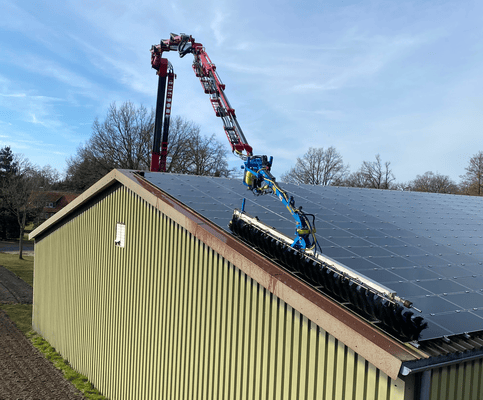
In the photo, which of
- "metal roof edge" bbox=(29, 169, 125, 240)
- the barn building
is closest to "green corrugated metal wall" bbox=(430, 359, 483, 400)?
the barn building

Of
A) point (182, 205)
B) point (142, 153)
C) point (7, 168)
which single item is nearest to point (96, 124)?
point (142, 153)

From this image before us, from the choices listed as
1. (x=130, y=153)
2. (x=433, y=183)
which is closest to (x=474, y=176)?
(x=433, y=183)

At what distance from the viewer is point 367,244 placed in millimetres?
8164

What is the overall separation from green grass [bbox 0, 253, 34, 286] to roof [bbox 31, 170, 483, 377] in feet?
43.2

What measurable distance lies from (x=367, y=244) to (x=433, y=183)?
65564 millimetres

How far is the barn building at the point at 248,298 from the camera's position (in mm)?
5160

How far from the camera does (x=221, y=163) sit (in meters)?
43.2

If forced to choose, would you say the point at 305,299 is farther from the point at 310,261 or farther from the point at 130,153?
the point at 130,153

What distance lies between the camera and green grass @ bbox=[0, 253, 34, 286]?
25.1 metres

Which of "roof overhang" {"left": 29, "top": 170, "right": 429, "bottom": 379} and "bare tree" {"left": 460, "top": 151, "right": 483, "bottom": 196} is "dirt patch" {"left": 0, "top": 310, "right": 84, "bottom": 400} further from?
"bare tree" {"left": 460, "top": 151, "right": 483, "bottom": 196}

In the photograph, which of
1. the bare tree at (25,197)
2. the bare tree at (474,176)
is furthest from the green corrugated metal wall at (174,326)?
the bare tree at (474,176)

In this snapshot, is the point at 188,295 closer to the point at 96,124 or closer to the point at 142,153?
the point at 142,153

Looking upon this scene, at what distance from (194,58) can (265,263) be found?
1556 cm

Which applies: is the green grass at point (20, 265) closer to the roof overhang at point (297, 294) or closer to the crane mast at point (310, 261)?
the roof overhang at point (297, 294)
